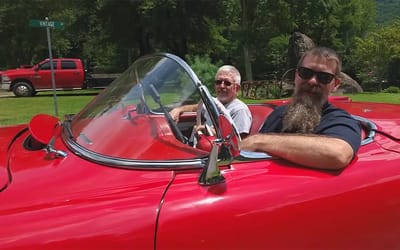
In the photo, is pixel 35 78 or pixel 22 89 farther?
pixel 35 78

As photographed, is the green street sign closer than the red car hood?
No

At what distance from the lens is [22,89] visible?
2102 cm

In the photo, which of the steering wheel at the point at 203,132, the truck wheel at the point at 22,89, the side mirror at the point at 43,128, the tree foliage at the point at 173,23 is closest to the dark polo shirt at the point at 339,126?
the steering wheel at the point at 203,132

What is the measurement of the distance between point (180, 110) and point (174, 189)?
0.73 metres

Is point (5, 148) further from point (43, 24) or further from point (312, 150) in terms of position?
point (43, 24)

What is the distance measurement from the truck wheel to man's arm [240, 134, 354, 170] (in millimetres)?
20923

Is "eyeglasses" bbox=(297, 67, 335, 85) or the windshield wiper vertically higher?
"eyeglasses" bbox=(297, 67, 335, 85)

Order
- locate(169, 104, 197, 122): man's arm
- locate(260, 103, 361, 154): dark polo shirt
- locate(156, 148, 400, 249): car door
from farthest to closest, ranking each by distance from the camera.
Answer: locate(169, 104, 197, 122): man's arm
locate(260, 103, 361, 154): dark polo shirt
locate(156, 148, 400, 249): car door

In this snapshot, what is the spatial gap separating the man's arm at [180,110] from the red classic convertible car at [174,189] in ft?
0.15

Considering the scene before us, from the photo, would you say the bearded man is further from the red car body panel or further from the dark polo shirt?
the red car body panel

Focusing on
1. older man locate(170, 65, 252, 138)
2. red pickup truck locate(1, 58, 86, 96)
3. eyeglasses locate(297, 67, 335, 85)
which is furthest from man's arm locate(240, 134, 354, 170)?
red pickup truck locate(1, 58, 86, 96)

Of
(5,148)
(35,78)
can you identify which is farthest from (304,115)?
(35,78)

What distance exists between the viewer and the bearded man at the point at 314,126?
1846 millimetres

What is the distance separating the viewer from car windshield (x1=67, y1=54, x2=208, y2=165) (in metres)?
1.85
